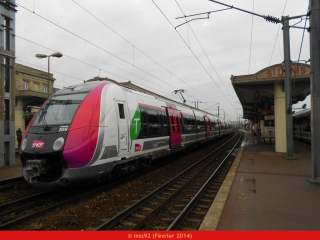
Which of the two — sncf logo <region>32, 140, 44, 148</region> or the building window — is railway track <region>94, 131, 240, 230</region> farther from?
the building window

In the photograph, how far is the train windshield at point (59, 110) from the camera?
6.17 meters

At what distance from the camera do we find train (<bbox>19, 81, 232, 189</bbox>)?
18.5 ft

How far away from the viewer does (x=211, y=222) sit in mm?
4188

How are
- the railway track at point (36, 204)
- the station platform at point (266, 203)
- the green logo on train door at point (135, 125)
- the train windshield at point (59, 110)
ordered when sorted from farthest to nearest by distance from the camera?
the green logo on train door at point (135, 125)
the train windshield at point (59, 110)
the railway track at point (36, 204)
the station platform at point (266, 203)

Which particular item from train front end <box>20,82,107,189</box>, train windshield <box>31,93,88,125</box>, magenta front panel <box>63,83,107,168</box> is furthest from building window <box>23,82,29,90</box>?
magenta front panel <box>63,83,107,168</box>

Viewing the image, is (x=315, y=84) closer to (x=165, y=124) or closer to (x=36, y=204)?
(x=165, y=124)

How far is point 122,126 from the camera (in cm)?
717

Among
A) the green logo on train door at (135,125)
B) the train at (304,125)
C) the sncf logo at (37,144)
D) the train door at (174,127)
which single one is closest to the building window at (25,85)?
the train door at (174,127)

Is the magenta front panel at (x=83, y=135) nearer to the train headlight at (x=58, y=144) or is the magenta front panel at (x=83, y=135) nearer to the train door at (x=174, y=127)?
the train headlight at (x=58, y=144)

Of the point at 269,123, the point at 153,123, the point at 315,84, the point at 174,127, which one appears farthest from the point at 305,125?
the point at 153,123

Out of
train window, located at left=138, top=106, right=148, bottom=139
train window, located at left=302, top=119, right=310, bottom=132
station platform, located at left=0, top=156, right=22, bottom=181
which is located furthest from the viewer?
train window, located at left=302, top=119, right=310, bottom=132

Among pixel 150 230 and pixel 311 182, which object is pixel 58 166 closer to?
pixel 150 230

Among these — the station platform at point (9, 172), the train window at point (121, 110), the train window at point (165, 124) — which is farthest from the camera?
the train window at point (165, 124)

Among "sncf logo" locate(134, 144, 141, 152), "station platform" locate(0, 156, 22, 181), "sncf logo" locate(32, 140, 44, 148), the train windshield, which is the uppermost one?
the train windshield
